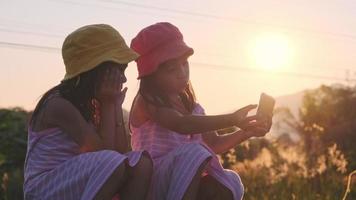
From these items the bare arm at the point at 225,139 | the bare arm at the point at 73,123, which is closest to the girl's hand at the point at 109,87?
the bare arm at the point at 73,123

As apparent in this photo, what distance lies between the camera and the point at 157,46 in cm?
402

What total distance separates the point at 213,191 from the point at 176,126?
402mm

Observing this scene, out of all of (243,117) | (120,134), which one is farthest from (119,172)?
(243,117)

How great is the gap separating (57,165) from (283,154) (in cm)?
496

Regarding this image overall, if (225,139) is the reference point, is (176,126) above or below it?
above

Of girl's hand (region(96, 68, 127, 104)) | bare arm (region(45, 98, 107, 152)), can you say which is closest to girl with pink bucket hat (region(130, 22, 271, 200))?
girl's hand (region(96, 68, 127, 104))

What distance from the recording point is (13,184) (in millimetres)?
9828

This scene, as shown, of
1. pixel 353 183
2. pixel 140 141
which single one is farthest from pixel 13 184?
pixel 140 141

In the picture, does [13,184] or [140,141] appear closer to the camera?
[140,141]

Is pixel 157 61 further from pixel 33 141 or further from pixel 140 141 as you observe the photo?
pixel 33 141

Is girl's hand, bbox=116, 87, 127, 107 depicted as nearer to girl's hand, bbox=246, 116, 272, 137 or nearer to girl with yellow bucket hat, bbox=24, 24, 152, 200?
girl with yellow bucket hat, bbox=24, 24, 152, 200

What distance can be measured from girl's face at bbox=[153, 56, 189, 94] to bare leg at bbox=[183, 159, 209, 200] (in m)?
0.54

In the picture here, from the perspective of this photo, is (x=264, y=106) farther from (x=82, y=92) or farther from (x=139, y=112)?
(x=82, y=92)

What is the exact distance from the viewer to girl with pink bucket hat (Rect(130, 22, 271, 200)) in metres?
3.61
